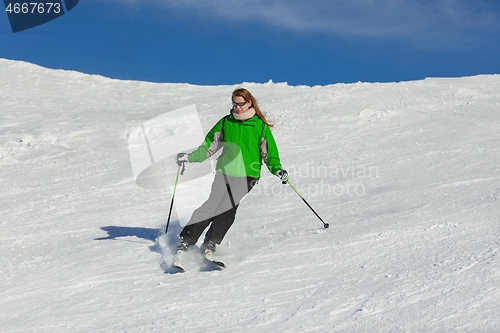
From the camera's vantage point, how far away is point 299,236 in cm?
522

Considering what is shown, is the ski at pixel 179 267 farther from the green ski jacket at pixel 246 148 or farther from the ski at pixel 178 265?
the green ski jacket at pixel 246 148

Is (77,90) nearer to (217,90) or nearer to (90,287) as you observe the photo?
(217,90)

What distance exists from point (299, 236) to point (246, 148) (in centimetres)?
114

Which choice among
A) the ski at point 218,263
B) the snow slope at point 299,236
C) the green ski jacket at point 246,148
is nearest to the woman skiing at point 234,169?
the green ski jacket at point 246,148

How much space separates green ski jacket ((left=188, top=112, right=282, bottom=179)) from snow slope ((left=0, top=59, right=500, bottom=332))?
799mm

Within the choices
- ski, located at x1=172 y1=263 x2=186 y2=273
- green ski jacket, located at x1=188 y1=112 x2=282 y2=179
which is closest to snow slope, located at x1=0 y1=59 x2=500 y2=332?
ski, located at x1=172 y1=263 x2=186 y2=273

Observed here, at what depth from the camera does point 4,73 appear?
72.7 feet

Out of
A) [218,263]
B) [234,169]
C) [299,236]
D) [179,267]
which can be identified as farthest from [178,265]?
[299,236]

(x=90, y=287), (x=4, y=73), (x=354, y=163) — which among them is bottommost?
(x=354, y=163)

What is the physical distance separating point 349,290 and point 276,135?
8400 millimetres

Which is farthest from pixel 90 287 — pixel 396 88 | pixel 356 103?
pixel 396 88

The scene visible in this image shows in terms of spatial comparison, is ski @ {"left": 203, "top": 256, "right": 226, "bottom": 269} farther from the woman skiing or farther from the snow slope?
the woman skiing

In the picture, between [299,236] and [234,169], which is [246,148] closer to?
[234,169]

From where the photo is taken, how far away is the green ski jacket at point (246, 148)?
4.72 meters
